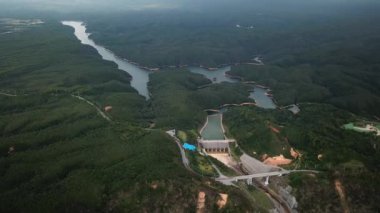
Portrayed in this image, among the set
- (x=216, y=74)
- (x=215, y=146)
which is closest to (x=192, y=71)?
(x=216, y=74)

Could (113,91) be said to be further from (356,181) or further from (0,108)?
(356,181)

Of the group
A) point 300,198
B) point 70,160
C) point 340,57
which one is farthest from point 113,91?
point 340,57

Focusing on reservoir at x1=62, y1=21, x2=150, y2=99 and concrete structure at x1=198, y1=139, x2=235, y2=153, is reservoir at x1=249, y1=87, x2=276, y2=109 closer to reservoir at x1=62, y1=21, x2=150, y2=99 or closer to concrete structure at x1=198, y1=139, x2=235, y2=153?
reservoir at x1=62, y1=21, x2=150, y2=99

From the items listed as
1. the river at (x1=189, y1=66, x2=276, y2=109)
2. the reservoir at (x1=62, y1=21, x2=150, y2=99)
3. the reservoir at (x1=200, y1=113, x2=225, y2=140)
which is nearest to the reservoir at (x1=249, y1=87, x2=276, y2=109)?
the river at (x1=189, y1=66, x2=276, y2=109)

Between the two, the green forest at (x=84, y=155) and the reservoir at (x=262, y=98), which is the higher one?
the green forest at (x=84, y=155)

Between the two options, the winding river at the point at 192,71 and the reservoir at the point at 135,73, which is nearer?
the winding river at the point at 192,71

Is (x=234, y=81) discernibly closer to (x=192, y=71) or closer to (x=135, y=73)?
(x=192, y=71)

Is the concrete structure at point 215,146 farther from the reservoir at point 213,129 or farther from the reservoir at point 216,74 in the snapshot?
the reservoir at point 216,74

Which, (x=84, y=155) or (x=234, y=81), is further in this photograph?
(x=234, y=81)

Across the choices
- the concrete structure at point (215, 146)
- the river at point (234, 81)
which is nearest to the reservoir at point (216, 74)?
the river at point (234, 81)
